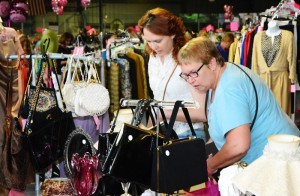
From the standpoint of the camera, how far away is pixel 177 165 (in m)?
2.06

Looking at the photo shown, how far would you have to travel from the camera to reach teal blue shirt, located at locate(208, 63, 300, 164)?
2.20 meters

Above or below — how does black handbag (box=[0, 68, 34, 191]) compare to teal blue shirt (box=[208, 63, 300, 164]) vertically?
below

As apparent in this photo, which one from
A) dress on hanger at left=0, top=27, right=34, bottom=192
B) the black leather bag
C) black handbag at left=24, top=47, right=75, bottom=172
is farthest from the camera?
dress on hanger at left=0, top=27, right=34, bottom=192

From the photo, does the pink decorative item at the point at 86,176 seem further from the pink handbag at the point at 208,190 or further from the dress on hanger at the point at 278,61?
the dress on hanger at the point at 278,61

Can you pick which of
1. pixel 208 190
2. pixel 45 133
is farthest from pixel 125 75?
pixel 208 190

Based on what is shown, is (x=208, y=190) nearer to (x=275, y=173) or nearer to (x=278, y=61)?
(x=275, y=173)

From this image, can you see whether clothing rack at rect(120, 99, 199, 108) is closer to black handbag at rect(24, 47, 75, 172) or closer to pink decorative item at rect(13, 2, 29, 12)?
black handbag at rect(24, 47, 75, 172)

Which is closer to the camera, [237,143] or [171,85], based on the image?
[237,143]

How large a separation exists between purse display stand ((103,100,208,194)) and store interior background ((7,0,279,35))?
1097 cm

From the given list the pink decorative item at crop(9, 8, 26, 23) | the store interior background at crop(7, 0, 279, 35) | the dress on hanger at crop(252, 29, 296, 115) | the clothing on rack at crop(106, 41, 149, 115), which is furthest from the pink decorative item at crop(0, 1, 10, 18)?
the store interior background at crop(7, 0, 279, 35)

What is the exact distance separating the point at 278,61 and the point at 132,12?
31.8 ft

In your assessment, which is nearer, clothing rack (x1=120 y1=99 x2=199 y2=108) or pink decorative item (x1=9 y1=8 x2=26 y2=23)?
clothing rack (x1=120 y1=99 x2=199 y2=108)

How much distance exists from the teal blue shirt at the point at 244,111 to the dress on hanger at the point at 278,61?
347 cm

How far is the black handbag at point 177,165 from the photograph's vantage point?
6.68 ft
